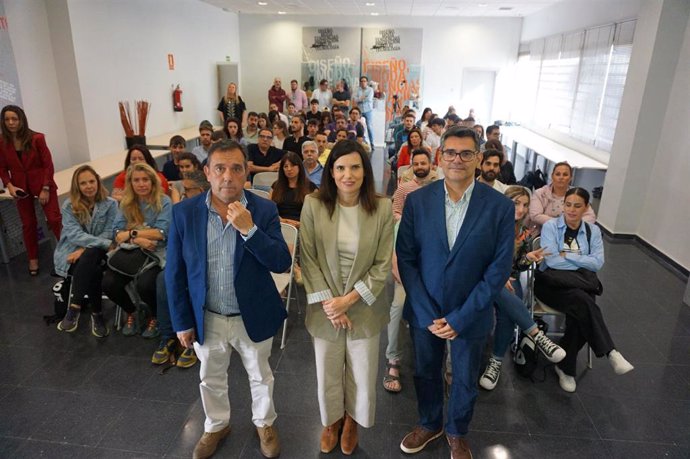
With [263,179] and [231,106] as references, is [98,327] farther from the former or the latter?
[231,106]

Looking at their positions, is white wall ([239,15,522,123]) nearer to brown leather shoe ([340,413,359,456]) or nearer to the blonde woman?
the blonde woman

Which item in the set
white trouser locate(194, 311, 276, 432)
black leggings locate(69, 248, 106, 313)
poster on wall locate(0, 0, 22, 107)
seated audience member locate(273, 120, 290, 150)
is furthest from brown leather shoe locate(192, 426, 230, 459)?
seated audience member locate(273, 120, 290, 150)

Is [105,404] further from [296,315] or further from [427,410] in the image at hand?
[427,410]

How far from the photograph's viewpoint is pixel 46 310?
4035 millimetres

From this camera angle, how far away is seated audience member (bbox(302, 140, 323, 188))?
16.5 feet

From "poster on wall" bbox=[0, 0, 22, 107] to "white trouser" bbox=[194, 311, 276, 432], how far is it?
503 centimetres

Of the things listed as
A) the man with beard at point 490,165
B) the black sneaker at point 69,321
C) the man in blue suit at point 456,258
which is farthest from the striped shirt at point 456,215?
the black sneaker at point 69,321

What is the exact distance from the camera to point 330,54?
539 inches

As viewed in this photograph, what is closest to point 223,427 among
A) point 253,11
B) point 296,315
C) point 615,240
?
point 296,315

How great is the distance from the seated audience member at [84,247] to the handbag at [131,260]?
8.4 inches

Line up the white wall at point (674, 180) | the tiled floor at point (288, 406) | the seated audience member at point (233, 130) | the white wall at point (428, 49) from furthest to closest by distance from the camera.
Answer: the white wall at point (428, 49)
the seated audience member at point (233, 130)
the white wall at point (674, 180)
the tiled floor at point (288, 406)

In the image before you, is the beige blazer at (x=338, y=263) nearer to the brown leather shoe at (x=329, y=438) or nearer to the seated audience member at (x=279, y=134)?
the brown leather shoe at (x=329, y=438)

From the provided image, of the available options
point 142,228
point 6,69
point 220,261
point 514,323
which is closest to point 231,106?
point 6,69

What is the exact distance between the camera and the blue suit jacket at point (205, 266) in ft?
6.79
